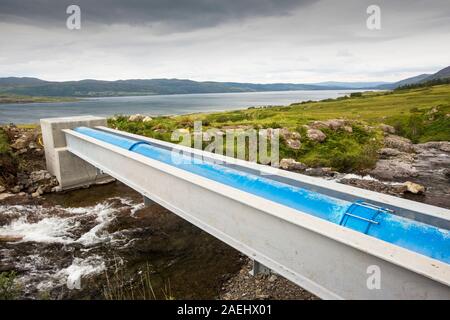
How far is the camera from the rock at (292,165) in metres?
19.1

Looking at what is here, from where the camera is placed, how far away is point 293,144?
2191cm

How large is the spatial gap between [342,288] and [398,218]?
1358 millimetres

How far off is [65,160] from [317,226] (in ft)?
47.2

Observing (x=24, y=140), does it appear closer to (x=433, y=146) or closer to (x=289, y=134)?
(x=289, y=134)

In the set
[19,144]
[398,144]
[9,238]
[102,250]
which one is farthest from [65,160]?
[398,144]

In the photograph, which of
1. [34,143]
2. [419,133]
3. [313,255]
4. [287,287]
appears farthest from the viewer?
[419,133]

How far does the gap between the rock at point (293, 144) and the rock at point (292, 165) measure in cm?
239

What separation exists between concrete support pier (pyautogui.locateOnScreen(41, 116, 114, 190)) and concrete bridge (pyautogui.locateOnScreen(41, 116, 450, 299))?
8.16m

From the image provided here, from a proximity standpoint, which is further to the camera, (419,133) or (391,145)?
(419,133)

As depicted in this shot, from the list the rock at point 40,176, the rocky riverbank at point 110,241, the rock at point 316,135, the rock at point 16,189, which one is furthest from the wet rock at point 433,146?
the rock at point 16,189

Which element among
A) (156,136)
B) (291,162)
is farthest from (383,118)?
(156,136)

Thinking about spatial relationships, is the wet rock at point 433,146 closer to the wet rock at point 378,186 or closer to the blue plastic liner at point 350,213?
the wet rock at point 378,186
